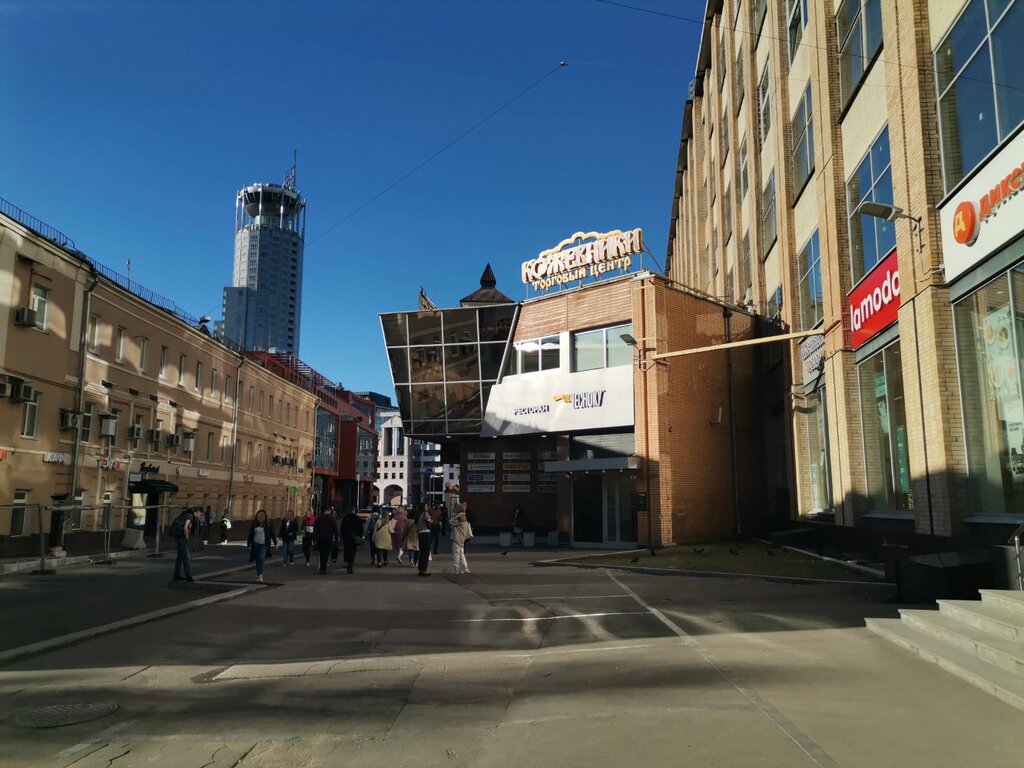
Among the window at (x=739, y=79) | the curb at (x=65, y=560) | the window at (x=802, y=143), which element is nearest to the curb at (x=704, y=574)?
the window at (x=802, y=143)

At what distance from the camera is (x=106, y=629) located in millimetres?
10258

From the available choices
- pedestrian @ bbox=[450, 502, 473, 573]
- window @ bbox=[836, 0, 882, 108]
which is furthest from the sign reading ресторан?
pedestrian @ bbox=[450, 502, 473, 573]

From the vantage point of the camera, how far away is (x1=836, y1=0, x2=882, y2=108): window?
15.4m

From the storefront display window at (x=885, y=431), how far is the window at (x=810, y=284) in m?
3.45

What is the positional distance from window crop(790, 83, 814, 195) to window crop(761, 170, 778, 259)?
2.24 metres

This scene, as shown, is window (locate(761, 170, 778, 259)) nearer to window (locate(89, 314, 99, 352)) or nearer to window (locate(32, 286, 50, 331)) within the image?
window (locate(32, 286, 50, 331))

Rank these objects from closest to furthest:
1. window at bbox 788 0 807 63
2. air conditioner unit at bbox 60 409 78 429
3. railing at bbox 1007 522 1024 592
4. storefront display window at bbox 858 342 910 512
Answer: railing at bbox 1007 522 1024 592
storefront display window at bbox 858 342 910 512
window at bbox 788 0 807 63
air conditioner unit at bbox 60 409 78 429

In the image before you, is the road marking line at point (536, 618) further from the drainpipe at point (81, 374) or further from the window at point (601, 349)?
the drainpipe at point (81, 374)

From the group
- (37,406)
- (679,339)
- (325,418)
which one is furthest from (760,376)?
(325,418)

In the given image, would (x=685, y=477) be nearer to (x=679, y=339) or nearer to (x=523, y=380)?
(x=679, y=339)

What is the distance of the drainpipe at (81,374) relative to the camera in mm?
25000

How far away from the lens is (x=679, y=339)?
2569 cm

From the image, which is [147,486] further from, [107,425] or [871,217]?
[871,217]

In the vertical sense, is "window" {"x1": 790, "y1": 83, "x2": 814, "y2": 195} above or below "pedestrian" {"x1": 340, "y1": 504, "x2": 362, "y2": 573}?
above
